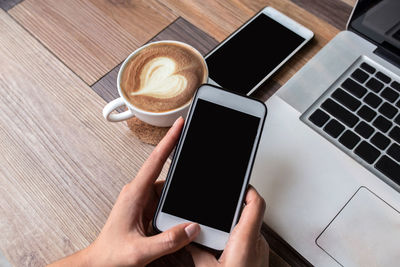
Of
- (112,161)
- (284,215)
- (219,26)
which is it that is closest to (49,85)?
(112,161)

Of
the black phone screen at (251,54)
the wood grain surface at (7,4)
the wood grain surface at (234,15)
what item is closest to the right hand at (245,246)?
the black phone screen at (251,54)

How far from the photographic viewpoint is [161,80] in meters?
0.54

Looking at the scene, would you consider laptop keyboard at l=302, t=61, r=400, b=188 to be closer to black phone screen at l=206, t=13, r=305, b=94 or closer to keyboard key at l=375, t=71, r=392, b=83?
keyboard key at l=375, t=71, r=392, b=83

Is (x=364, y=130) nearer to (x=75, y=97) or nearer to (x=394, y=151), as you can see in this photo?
(x=394, y=151)

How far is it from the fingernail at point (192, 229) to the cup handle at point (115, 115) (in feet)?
0.69

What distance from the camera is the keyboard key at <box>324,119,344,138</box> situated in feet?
1.70

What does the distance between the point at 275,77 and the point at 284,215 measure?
0.80ft

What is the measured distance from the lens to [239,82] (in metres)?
0.58

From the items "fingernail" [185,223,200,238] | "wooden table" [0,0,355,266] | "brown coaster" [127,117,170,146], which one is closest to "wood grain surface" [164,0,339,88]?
"wooden table" [0,0,355,266]

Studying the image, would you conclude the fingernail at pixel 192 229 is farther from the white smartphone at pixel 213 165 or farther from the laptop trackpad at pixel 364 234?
the laptop trackpad at pixel 364 234

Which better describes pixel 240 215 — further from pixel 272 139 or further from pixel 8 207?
pixel 8 207

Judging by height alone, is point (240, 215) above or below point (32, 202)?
above

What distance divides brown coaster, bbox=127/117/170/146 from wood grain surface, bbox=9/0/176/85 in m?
0.12

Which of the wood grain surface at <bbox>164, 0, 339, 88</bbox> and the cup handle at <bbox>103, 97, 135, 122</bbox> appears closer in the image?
the cup handle at <bbox>103, 97, 135, 122</bbox>
